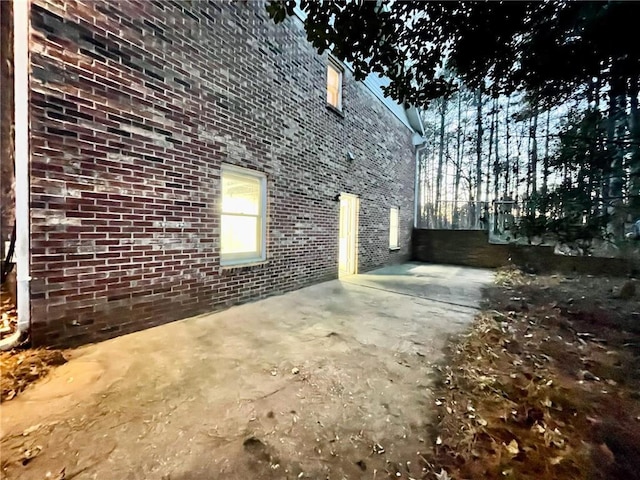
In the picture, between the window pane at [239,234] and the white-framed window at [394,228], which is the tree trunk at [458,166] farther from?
the window pane at [239,234]

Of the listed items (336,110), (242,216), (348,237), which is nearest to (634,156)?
(242,216)

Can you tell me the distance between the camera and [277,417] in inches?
68.7

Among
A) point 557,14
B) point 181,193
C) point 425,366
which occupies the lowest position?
point 425,366

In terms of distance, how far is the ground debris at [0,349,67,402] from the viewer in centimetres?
197

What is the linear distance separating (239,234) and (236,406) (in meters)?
3.07

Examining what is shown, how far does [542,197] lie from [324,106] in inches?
171

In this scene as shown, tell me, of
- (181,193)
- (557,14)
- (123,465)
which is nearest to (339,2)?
(557,14)

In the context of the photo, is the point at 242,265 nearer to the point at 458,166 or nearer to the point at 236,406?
the point at 236,406

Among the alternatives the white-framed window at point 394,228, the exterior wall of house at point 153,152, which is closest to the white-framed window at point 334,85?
the exterior wall of house at point 153,152

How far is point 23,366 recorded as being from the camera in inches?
87.0

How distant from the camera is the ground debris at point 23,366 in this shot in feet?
6.45

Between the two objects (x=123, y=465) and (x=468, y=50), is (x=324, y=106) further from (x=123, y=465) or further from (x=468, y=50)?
(x=123, y=465)

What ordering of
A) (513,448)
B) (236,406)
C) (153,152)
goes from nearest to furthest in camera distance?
(513,448) → (236,406) → (153,152)

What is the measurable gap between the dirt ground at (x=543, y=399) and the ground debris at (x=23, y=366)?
2.76m
